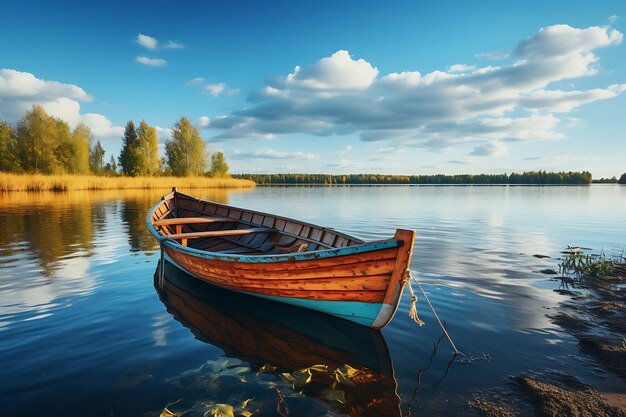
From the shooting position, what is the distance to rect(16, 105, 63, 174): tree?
5234 centimetres

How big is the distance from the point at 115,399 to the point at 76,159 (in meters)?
68.7

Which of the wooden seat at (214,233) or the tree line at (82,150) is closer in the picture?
the wooden seat at (214,233)

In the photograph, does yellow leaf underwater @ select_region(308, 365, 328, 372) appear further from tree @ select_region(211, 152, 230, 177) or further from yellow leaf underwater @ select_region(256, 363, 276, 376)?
tree @ select_region(211, 152, 230, 177)

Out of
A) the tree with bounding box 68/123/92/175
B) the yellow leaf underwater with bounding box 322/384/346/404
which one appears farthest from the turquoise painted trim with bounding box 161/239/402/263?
the tree with bounding box 68/123/92/175

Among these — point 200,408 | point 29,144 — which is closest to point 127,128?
point 29,144

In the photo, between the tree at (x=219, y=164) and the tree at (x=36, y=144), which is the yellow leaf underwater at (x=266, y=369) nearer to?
the tree at (x=36, y=144)

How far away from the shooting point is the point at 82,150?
198 feet

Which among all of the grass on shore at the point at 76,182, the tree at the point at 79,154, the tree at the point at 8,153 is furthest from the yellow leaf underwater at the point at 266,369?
the tree at the point at 79,154

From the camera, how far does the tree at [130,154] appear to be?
65.6 meters

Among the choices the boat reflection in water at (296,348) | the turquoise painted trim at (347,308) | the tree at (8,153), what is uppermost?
the tree at (8,153)

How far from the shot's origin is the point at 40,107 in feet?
176

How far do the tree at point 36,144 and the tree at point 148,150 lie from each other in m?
14.7

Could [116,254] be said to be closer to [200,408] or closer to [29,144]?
[200,408]

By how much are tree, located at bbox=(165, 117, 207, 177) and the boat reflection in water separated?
66.3 meters
